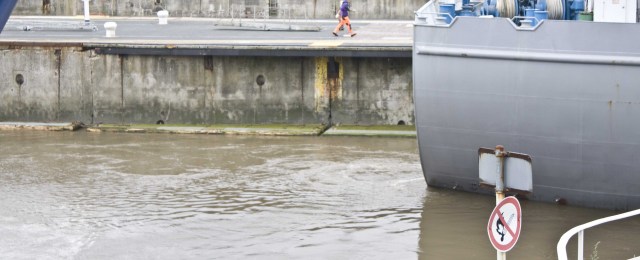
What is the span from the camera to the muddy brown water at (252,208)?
16.1 meters

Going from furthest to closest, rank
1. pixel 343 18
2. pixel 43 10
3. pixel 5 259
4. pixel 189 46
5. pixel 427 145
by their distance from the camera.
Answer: pixel 43 10, pixel 343 18, pixel 189 46, pixel 427 145, pixel 5 259

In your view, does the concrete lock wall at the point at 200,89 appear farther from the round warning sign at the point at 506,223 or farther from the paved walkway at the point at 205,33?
the round warning sign at the point at 506,223

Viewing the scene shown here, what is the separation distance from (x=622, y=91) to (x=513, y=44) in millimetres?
1703

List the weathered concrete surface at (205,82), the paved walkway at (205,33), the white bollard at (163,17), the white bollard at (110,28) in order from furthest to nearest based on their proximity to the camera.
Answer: the white bollard at (163,17) < the white bollard at (110,28) < the paved walkway at (205,33) < the weathered concrete surface at (205,82)

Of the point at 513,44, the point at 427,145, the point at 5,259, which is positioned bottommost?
the point at 5,259

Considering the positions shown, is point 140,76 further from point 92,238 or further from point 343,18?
point 92,238

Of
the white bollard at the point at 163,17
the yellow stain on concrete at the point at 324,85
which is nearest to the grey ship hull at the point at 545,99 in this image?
the yellow stain on concrete at the point at 324,85

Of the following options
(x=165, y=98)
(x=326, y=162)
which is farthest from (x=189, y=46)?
(x=326, y=162)

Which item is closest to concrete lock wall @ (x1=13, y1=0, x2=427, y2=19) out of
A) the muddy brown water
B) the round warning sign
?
the muddy brown water

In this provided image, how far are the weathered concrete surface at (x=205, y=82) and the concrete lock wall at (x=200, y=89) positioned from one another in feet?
0.07

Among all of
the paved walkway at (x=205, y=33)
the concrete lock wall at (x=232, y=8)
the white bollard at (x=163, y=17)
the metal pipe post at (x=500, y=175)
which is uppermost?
the concrete lock wall at (x=232, y=8)

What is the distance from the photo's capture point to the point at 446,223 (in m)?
17.5

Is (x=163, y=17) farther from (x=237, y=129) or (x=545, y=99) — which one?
(x=545, y=99)

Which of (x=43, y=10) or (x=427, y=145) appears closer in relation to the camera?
(x=427, y=145)
